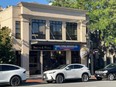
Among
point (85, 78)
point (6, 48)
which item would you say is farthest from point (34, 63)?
point (85, 78)

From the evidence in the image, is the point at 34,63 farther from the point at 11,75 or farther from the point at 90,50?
the point at 11,75

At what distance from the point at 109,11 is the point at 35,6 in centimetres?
948

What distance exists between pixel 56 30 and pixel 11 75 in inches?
512

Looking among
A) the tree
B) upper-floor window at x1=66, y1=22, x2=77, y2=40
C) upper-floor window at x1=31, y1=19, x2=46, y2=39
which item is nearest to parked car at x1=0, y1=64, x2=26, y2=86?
the tree

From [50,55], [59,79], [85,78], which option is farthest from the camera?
[50,55]

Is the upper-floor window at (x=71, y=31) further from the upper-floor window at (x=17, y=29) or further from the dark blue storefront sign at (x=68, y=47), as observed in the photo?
the upper-floor window at (x=17, y=29)

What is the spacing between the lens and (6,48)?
101ft

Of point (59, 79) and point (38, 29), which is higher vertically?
point (38, 29)

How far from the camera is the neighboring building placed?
112 ft

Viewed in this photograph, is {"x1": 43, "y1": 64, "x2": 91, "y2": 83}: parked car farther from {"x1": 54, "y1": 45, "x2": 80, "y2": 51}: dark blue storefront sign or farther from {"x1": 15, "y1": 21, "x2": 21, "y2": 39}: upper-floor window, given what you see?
{"x1": 15, "y1": 21, "x2": 21, "y2": 39}: upper-floor window

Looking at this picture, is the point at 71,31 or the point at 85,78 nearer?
the point at 85,78

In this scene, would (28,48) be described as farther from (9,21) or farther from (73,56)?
(73,56)

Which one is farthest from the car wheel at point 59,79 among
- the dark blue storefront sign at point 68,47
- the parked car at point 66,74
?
the dark blue storefront sign at point 68,47

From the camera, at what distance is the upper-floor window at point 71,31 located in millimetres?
37906
